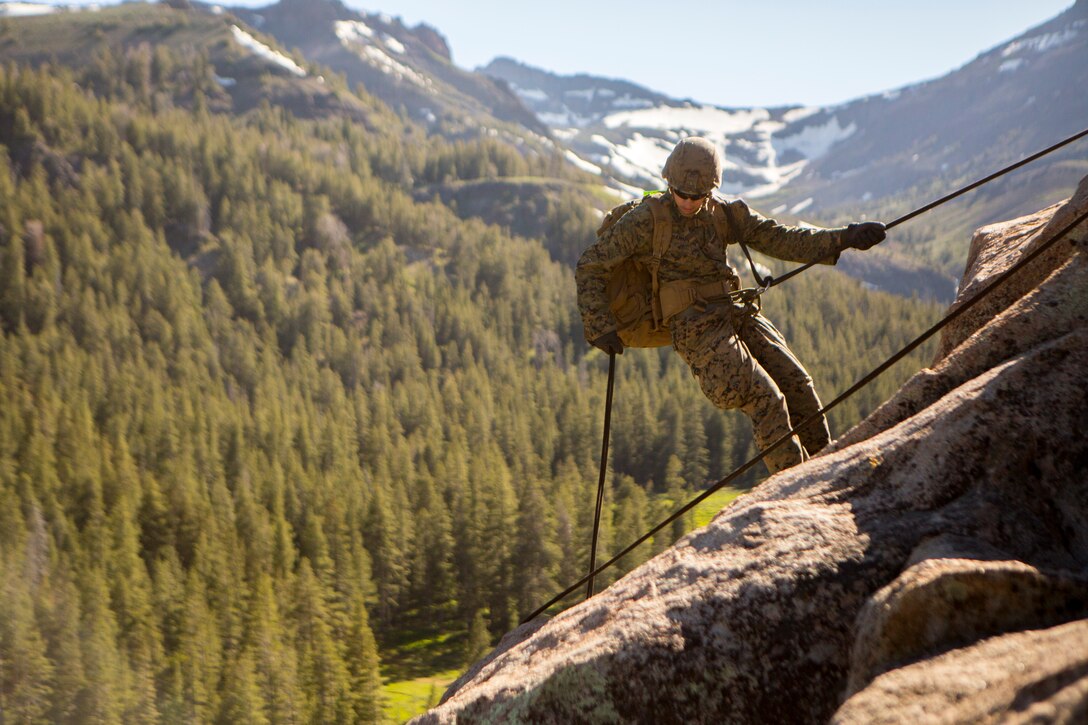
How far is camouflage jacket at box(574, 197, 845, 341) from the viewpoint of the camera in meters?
9.62

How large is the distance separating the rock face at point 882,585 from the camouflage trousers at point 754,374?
2.40m

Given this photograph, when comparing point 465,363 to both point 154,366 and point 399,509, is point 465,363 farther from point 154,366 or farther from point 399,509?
point 399,509

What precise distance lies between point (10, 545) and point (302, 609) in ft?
102

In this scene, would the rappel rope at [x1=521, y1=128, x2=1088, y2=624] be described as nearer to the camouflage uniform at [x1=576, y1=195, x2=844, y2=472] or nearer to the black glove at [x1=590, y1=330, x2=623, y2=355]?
the camouflage uniform at [x1=576, y1=195, x2=844, y2=472]

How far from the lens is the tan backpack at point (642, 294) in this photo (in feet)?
31.9

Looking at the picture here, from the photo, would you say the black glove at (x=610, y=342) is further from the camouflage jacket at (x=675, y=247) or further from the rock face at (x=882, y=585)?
the rock face at (x=882, y=585)

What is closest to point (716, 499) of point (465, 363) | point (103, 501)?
point (465, 363)

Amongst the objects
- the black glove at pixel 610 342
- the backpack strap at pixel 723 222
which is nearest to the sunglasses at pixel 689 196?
the backpack strap at pixel 723 222

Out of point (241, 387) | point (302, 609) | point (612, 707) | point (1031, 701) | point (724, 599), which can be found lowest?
point (241, 387)

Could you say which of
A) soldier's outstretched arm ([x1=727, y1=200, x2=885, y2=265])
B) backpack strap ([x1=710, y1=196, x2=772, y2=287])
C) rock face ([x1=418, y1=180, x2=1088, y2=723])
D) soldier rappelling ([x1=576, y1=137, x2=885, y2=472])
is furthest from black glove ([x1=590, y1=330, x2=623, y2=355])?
rock face ([x1=418, y1=180, x2=1088, y2=723])

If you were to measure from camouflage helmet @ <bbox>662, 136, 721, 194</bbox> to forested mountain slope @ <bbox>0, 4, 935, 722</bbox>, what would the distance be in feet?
211

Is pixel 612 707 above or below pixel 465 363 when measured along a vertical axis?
above

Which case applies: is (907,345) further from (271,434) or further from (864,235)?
(271,434)

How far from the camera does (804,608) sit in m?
5.29
